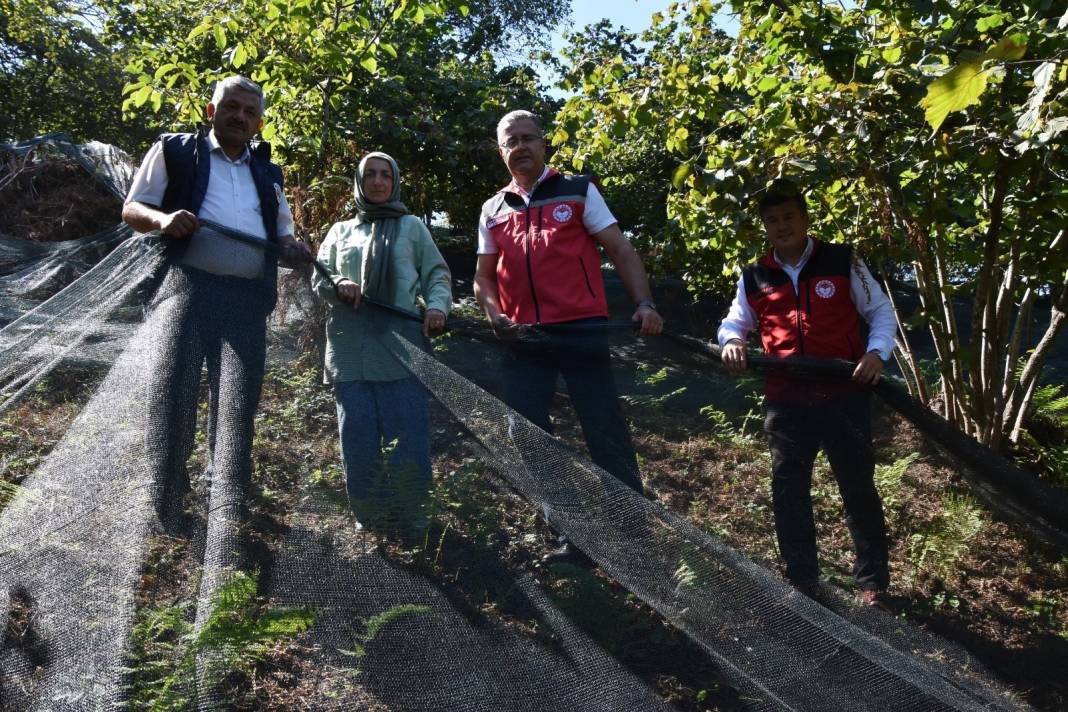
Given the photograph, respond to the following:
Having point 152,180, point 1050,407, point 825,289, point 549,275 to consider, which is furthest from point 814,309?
point 1050,407

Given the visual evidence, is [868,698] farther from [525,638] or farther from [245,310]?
[245,310]

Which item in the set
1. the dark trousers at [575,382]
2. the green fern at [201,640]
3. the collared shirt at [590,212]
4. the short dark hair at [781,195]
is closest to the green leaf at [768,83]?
the short dark hair at [781,195]

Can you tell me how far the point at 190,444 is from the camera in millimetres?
2445

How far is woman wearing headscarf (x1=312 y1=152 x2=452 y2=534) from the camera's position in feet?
8.16

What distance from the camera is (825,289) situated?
323cm

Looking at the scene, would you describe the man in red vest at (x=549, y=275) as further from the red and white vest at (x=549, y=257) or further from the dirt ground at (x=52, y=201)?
the dirt ground at (x=52, y=201)

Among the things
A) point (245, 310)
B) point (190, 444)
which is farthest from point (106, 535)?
point (245, 310)

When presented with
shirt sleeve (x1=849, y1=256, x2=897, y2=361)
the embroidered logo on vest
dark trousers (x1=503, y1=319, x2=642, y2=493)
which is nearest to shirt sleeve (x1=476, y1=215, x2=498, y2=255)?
dark trousers (x1=503, y1=319, x2=642, y2=493)

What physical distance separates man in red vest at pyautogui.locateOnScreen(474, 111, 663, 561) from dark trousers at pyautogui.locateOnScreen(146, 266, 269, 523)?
0.88 metres

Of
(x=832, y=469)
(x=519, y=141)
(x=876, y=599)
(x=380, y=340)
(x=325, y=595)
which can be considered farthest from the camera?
(x=519, y=141)

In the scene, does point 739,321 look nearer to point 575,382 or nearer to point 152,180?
point 575,382

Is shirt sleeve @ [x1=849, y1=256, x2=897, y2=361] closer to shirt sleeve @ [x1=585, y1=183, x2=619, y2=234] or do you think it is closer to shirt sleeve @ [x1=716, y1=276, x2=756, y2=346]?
shirt sleeve @ [x1=716, y1=276, x2=756, y2=346]

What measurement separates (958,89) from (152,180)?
2.56m

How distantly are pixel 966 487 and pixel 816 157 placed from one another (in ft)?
4.62
